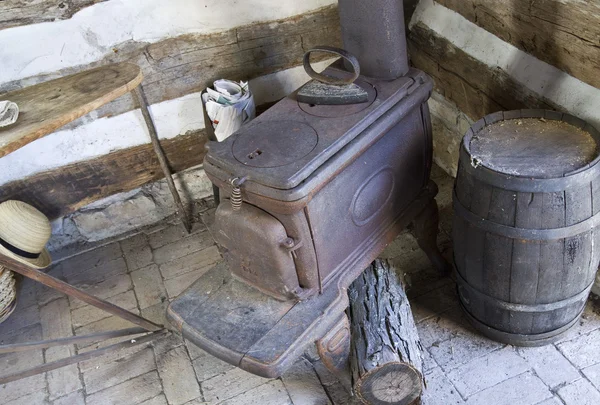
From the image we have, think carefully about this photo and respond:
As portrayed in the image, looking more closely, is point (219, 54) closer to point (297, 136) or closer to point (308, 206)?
point (297, 136)

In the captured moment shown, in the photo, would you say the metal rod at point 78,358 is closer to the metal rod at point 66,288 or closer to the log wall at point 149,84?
the metal rod at point 66,288

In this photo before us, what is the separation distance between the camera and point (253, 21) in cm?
324

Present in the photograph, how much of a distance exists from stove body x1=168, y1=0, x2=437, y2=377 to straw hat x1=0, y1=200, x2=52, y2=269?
1.10 m

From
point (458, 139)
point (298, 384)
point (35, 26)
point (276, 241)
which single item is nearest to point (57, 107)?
point (35, 26)

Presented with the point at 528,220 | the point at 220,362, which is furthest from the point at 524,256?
the point at 220,362

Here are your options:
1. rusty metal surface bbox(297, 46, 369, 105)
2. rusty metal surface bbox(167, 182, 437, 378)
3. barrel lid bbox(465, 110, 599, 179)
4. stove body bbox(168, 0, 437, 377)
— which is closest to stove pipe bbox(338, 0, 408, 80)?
stove body bbox(168, 0, 437, 377)

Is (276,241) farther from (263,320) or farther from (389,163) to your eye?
(389,163)

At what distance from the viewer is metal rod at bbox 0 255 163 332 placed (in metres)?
2.32

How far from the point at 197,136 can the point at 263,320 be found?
5.04 ft

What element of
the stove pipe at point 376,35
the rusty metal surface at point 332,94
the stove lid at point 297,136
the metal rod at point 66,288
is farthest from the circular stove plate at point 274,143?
the metal rod at point 66,288

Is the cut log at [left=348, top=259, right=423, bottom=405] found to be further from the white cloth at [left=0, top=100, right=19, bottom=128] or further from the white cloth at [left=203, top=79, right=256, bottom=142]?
the white cloth at [left=0, top=100, right=19, bottom=128]

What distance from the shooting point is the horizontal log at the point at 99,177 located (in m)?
3.26

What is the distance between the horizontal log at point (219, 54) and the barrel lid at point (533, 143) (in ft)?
4.47

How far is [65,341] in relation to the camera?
8.46 feet
